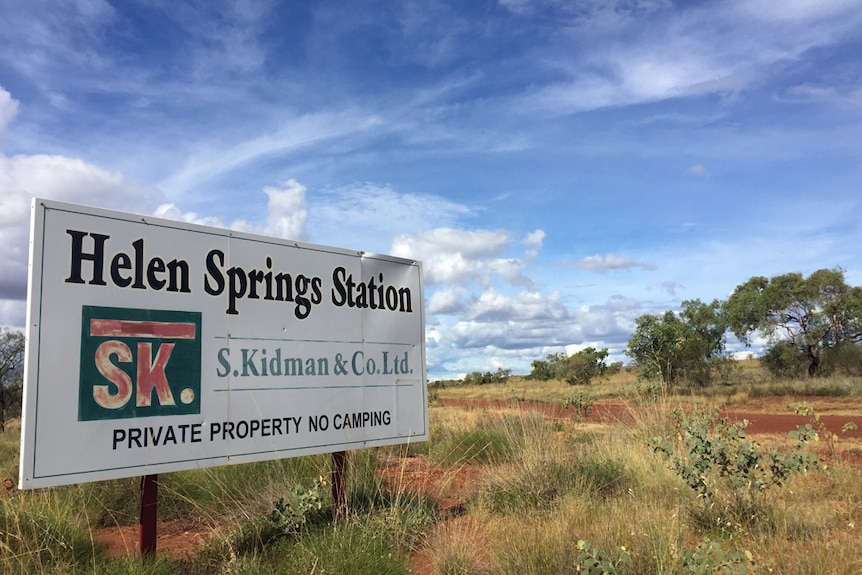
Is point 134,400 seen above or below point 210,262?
below

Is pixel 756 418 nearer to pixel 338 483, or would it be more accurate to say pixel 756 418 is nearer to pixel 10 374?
pixel 338 483

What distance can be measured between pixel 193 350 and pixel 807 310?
33.4m

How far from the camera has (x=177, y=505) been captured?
7.15 m

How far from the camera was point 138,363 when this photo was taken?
4.84 meters

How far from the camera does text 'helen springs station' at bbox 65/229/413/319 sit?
4668 millimetres

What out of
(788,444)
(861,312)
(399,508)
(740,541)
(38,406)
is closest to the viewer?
(38,406)

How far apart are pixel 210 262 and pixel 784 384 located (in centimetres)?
2734

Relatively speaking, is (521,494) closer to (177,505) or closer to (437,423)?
(177,505)

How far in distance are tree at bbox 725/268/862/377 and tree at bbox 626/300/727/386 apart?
3.56 ft

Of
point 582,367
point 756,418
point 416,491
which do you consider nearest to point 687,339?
point 756,418

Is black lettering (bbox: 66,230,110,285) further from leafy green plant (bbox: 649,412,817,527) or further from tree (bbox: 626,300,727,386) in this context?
tree (bbox: 626,300,727,386)

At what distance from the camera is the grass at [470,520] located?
452 centimetres

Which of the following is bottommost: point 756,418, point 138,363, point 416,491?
point 756,418

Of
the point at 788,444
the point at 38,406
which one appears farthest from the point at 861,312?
the point at 38,406
